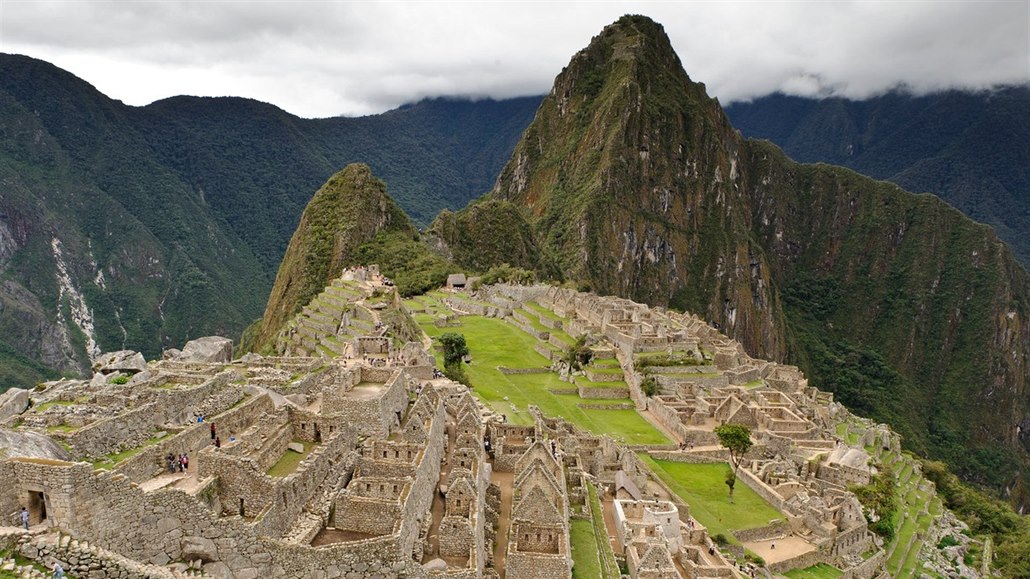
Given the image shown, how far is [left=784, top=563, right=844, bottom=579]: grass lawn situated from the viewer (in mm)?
31938

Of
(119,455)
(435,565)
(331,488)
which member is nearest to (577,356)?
(331,488)

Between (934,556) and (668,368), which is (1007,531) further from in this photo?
(668,368)

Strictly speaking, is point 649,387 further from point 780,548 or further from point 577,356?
point 780,548

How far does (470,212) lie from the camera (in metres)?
141

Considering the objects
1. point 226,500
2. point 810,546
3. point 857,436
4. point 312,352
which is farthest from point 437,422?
point 857,436

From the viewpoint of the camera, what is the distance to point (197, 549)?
548 inches

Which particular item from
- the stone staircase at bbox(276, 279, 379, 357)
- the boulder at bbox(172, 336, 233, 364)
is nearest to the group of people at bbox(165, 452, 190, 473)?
the boulder at bbox(172, 336, 233, 364)

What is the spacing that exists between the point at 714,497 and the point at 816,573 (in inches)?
234

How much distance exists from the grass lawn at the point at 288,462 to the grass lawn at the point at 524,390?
14.2 meters

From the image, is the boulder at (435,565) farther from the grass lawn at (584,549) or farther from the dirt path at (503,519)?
the grass lawn at (584,549)

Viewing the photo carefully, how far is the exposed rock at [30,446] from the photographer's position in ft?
43.2

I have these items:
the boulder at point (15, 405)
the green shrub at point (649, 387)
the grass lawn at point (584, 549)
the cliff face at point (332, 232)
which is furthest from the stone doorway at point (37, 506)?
the cliff face at point (332, 232)

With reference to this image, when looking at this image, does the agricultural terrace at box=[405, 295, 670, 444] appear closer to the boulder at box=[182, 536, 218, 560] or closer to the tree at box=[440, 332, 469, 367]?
the tree at box=[440, 332, 469, 367]

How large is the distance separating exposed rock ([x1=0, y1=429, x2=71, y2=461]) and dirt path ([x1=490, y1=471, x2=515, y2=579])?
1008 cm
